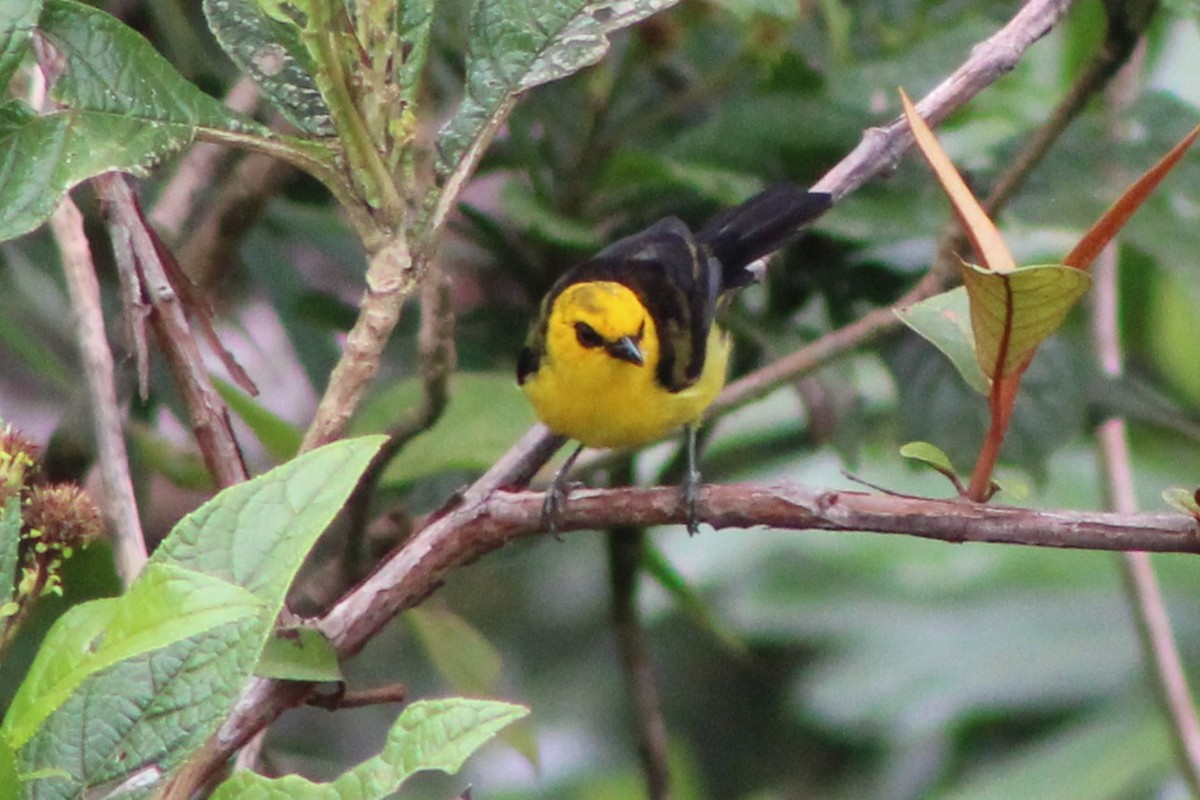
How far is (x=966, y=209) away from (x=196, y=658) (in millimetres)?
518

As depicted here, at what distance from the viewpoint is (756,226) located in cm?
180

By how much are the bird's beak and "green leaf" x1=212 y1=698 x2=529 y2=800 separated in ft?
4.03

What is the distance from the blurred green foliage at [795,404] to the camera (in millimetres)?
1839

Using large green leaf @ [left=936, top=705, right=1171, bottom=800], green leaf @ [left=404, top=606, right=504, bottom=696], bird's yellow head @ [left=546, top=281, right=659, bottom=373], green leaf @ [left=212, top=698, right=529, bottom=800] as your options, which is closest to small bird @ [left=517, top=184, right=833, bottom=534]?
bird's yellow head @ [left=546, top=281, right=659, bottom=373]

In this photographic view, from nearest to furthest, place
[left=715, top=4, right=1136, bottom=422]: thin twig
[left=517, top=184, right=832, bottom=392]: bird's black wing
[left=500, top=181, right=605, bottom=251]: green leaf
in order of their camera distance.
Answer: [left=715, top=4, right=1136, bottom=422]: thin twig, [left=500, top=181, right=605, bottom=251]: green leaf, [left=517, top=184, right=832, bottom=392]: bird's black wing

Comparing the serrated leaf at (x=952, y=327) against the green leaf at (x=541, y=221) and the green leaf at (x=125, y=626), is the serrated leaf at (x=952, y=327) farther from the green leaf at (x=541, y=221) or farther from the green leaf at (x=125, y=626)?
the green leaf at (x=541, y=221)

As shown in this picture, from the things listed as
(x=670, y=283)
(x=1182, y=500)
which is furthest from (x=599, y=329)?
(x=1182, y=500)

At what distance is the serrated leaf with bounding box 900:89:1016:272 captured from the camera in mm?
882

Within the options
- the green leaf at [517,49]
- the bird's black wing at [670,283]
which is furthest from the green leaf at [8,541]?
the bird's black wing at [670,283]

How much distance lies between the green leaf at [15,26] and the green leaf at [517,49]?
0.26 m

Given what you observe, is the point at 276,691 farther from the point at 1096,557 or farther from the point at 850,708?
the point at 1096,557

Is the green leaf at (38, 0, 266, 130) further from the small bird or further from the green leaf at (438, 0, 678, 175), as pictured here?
the small bird

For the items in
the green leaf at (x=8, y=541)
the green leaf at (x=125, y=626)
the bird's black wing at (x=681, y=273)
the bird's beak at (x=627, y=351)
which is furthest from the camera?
the bird's beak at (x=627, y=351)

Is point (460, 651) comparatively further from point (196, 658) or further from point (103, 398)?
point (196, 658)
